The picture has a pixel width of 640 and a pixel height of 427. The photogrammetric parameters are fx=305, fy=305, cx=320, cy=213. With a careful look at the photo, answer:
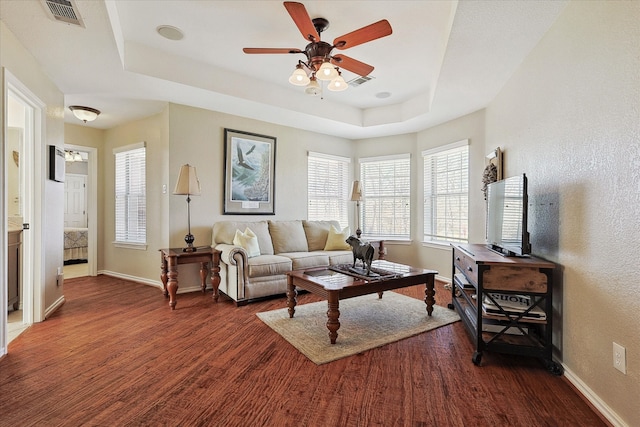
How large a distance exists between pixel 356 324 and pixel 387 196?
10.5ft

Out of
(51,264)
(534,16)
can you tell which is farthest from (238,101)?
(534,16)

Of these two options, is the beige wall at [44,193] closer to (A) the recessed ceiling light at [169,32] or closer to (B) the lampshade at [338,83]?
(A) the recessed ceiling light at [169,32]

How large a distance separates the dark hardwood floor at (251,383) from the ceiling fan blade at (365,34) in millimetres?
2469

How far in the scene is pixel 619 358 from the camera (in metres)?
1.59

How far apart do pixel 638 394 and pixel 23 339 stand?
167 inches

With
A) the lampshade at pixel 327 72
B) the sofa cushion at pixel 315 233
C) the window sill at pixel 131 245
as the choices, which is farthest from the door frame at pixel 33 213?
the sofa cushion at pixel 315 233

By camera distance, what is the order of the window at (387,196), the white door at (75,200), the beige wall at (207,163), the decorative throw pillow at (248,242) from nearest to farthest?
the decorative throw pillow at (248,242) < the beige wall at (207,163) < the window at (387,196) < the white door at (75,200)

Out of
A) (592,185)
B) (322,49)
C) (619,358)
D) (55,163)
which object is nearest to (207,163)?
(55,163)

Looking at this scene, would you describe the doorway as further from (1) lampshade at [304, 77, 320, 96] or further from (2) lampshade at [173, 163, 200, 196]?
(1) lampshade at [304, 77, 320, 96]

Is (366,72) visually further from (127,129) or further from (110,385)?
(127,129)

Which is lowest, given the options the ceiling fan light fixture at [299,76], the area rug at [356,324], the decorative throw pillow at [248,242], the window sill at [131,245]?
the area rug at [356,324]

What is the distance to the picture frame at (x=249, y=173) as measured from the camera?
15.0 feet

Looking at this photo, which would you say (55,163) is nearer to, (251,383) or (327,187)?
(251,383)

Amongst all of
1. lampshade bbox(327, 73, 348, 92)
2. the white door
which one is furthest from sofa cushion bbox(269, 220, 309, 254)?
the white door
